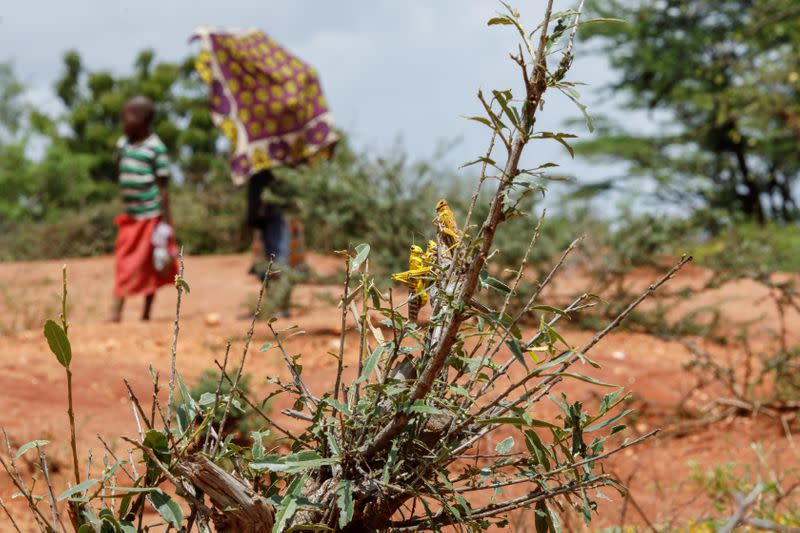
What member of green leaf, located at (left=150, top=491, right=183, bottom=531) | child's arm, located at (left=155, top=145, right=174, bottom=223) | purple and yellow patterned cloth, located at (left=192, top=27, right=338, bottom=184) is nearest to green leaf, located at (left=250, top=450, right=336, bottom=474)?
green leaf, located at (left=150, top=491, right=183, bottom=531)

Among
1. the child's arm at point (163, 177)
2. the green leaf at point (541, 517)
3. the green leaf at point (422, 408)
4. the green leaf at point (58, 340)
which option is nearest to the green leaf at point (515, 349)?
the green leaf at point (422, 408)

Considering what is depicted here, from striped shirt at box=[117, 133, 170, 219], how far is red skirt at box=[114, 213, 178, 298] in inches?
4.2

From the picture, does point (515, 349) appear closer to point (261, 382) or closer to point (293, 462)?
point (293, 462)

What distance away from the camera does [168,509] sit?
1.17 m

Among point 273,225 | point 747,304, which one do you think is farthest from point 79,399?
point 747,304

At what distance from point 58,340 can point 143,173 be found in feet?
20.5

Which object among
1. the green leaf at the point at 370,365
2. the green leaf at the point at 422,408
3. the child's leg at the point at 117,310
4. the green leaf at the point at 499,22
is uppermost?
the green leaf at the point at 499,22

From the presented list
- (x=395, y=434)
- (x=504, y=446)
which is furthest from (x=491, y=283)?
(x=504, y=446)

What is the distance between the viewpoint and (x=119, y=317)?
741 cm

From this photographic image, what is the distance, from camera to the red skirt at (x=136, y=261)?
24.2 ft

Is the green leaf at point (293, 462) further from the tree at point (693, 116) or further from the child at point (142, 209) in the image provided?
the tree at point (693, 116)

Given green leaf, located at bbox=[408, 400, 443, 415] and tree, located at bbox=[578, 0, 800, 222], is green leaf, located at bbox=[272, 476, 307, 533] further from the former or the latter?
tree, located at bbox=[578, 0, 800, 222]

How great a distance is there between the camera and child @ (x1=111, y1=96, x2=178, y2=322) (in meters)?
7.24

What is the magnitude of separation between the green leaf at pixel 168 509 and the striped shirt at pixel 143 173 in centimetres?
634
